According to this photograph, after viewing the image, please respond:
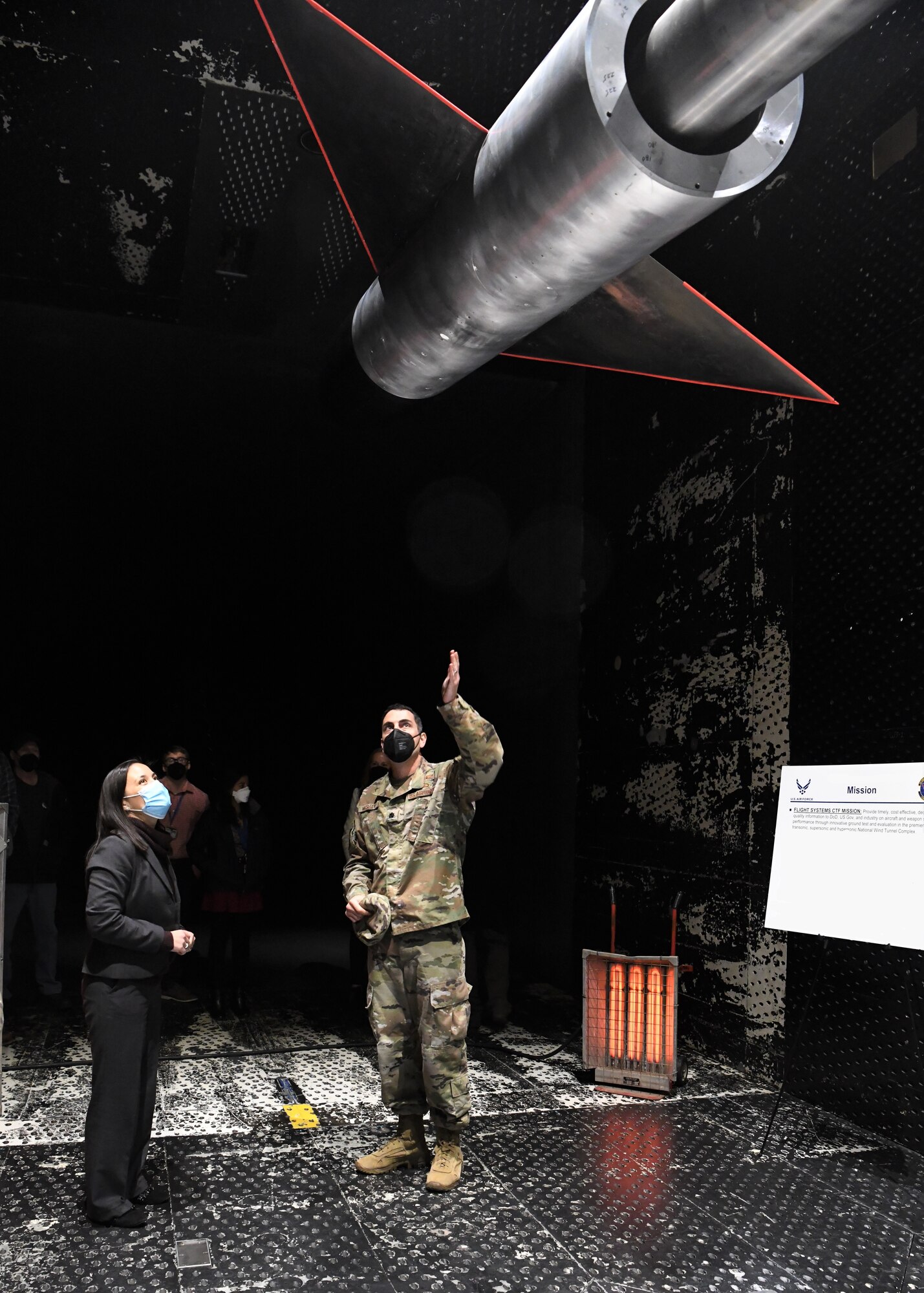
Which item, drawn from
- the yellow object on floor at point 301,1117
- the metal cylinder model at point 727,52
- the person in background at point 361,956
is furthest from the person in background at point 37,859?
the metal cylinder model at point 727,52

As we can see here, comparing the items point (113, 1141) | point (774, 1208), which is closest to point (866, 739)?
point (774, 1208)

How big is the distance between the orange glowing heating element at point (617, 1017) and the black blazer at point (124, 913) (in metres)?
2.34

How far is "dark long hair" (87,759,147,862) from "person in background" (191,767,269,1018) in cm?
247

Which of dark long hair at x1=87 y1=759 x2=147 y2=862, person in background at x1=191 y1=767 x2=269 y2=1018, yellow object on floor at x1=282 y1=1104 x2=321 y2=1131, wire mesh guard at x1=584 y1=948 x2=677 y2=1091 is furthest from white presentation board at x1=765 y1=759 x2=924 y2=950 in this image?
person in background at x1=191 y1=767 x2=269 y2=1018

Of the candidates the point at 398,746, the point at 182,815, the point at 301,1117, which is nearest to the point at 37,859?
the point at 182,815

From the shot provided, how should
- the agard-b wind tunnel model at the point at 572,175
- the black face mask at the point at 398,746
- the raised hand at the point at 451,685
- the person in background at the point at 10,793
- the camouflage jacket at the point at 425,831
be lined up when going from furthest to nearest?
1. the person in background at the point at 10,793
2. the black face mask at the point at 398,746
3. the camouflage jacket at the point at 425,831
4. the raised hand at the point at 451,685
5. the agard-b wind tunnel model at the point at 572,175

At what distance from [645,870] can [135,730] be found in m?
4.26

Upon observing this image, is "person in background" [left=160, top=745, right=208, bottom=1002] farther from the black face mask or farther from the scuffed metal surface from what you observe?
the black face mask

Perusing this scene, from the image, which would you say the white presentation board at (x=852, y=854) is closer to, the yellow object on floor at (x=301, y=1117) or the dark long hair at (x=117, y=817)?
the yellow object on floor at (x=301, y=1117)

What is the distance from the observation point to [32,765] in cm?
605

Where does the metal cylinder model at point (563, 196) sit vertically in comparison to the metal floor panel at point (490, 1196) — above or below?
above

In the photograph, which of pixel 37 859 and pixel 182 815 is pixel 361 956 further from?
pixel 37 859

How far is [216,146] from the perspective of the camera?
4.55m

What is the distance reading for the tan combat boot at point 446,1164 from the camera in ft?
10.9
